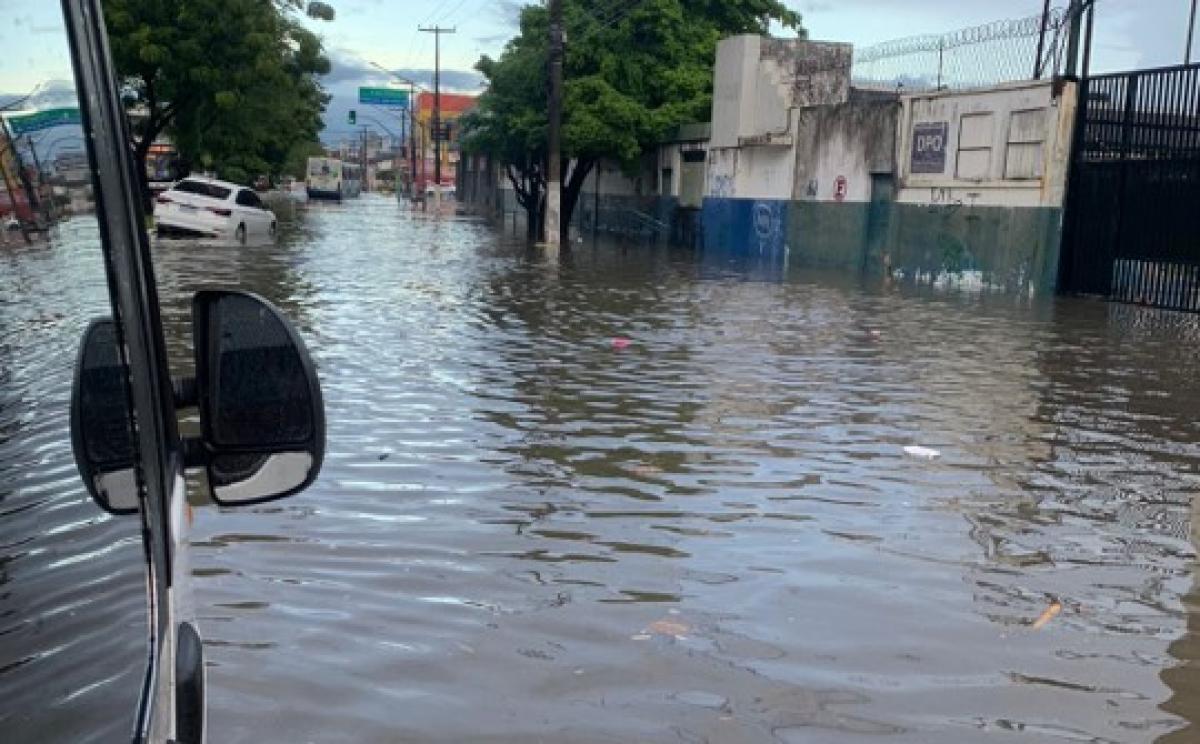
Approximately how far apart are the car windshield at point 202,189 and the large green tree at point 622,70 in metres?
10.4

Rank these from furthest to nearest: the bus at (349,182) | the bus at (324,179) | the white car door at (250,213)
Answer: the bus at (349,182) < the bus at (324,179) < the white car door at (250,213)

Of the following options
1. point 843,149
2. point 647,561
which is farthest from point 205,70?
point 647,561

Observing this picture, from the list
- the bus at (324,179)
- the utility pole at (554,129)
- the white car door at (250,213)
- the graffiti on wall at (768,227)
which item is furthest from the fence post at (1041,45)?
the bus at (324,179)

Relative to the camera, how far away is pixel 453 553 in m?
4.97

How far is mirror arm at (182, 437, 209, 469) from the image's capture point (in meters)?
1.83

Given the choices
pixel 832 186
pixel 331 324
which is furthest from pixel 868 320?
pixel 832 186

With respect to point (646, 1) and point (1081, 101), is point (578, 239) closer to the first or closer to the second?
point (646, 1)

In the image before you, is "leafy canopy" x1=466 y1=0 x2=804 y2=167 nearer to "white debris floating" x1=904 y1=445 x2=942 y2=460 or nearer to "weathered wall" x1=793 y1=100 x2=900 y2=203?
"weathered wall" x1=793 y1=100 x2=900 y2=203

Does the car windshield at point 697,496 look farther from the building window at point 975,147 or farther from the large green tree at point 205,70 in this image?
the large green tree at point 205,70

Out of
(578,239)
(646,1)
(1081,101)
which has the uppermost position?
(646,1)

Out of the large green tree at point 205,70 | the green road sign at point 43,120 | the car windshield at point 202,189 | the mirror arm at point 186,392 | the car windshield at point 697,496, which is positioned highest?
the large green tree at point 205,70

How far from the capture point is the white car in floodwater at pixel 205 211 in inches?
981

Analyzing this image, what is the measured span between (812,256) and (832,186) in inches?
70.1

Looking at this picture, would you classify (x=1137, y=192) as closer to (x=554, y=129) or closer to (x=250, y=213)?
(x=554, y=129)
